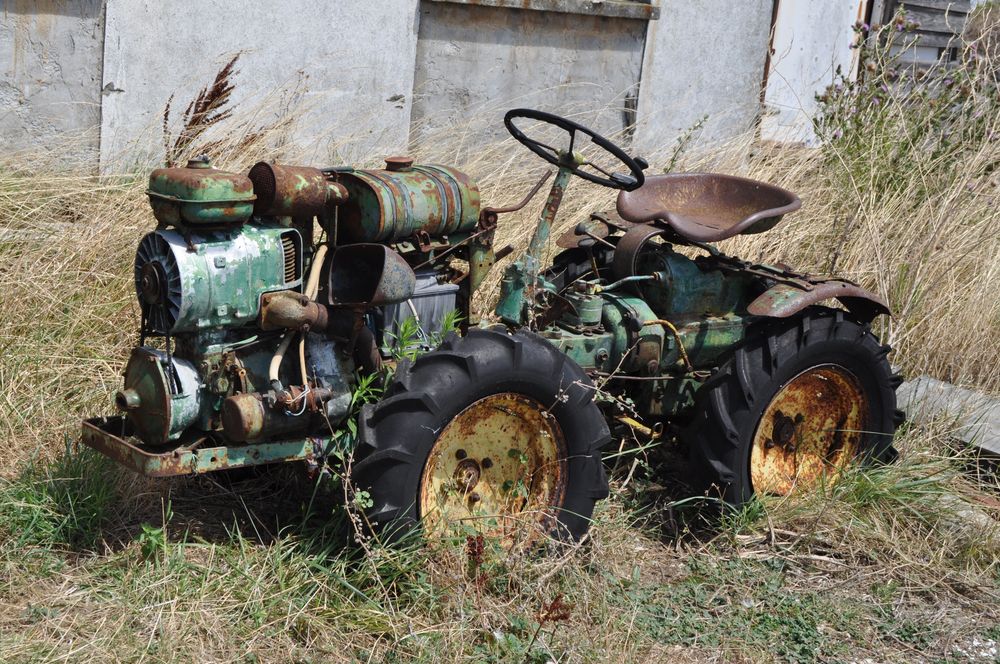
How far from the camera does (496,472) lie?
11.9ft

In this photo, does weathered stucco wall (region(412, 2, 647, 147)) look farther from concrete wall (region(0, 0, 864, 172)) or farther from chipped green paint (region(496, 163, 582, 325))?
chipped green paint (region(496, 163, 582, 325))

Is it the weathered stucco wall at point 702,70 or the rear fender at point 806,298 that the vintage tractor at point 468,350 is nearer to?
the rear fender at point 806,298

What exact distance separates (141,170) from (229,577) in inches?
131

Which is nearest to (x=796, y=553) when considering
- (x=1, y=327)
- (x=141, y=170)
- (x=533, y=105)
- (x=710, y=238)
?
(x=710, y=238)

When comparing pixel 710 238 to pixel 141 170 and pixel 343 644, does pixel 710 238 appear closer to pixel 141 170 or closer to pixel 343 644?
pixel 343 644

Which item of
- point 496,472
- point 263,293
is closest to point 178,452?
point 263,293

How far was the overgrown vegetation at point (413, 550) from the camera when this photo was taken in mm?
3188

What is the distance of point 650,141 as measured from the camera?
28.2 feet

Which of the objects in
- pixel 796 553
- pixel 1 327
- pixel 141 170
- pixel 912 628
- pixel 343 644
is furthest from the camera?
pixel 141 170

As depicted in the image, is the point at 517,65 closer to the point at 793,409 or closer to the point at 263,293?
the point at 793,409

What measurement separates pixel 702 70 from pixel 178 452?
6551mm

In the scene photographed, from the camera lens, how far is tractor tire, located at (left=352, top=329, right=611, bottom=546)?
10.8 ft

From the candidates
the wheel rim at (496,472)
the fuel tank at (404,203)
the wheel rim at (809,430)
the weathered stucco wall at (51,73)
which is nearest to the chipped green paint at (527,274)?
the fuel tank at (404,203)

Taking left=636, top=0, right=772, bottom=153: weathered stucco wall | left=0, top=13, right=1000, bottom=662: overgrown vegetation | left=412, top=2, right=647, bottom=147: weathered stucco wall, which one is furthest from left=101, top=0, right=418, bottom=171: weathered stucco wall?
left=636, top=0, right=772, bottom=153: weathered stucco wall
